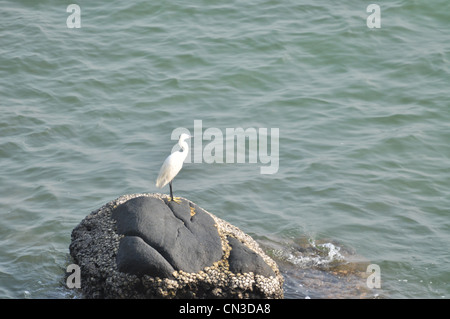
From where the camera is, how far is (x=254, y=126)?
40.1 ft

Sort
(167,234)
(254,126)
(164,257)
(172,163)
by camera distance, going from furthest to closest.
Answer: (254,126) < (172,163) < (167,234) < (164,257)

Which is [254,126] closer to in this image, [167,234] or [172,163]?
[172,163]

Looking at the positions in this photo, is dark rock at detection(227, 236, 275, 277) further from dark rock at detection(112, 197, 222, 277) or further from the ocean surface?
the ocean surface

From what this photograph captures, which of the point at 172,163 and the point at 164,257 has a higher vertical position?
the point at 172,163

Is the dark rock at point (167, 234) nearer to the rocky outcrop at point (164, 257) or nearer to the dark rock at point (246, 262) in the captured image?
the rocky outcrop at point (164, 257)

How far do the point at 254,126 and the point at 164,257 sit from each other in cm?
576

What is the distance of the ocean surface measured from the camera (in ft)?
29.7

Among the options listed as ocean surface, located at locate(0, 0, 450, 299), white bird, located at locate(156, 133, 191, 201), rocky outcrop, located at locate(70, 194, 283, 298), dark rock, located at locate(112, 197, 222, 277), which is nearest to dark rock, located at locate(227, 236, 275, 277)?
rocky outcrop, located at locate(70, 194, 283, 298)

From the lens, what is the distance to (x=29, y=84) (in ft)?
45.2

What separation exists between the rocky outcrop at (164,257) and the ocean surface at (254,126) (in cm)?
72

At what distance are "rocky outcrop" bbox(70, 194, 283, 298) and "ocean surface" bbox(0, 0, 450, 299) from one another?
0.72 m

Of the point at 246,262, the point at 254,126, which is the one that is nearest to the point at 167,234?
the point at 246,262

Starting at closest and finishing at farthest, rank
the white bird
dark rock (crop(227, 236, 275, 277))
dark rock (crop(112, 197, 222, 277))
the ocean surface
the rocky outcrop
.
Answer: the rocky outcrop
dark rock (crop(112, 197, 222, 277))
dark rock (crop(227, 236, 275, 277))
the white bird
the ocean surface

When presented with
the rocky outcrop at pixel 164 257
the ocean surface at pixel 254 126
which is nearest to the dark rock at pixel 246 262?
the rocky outcrop at pixel 164 257
